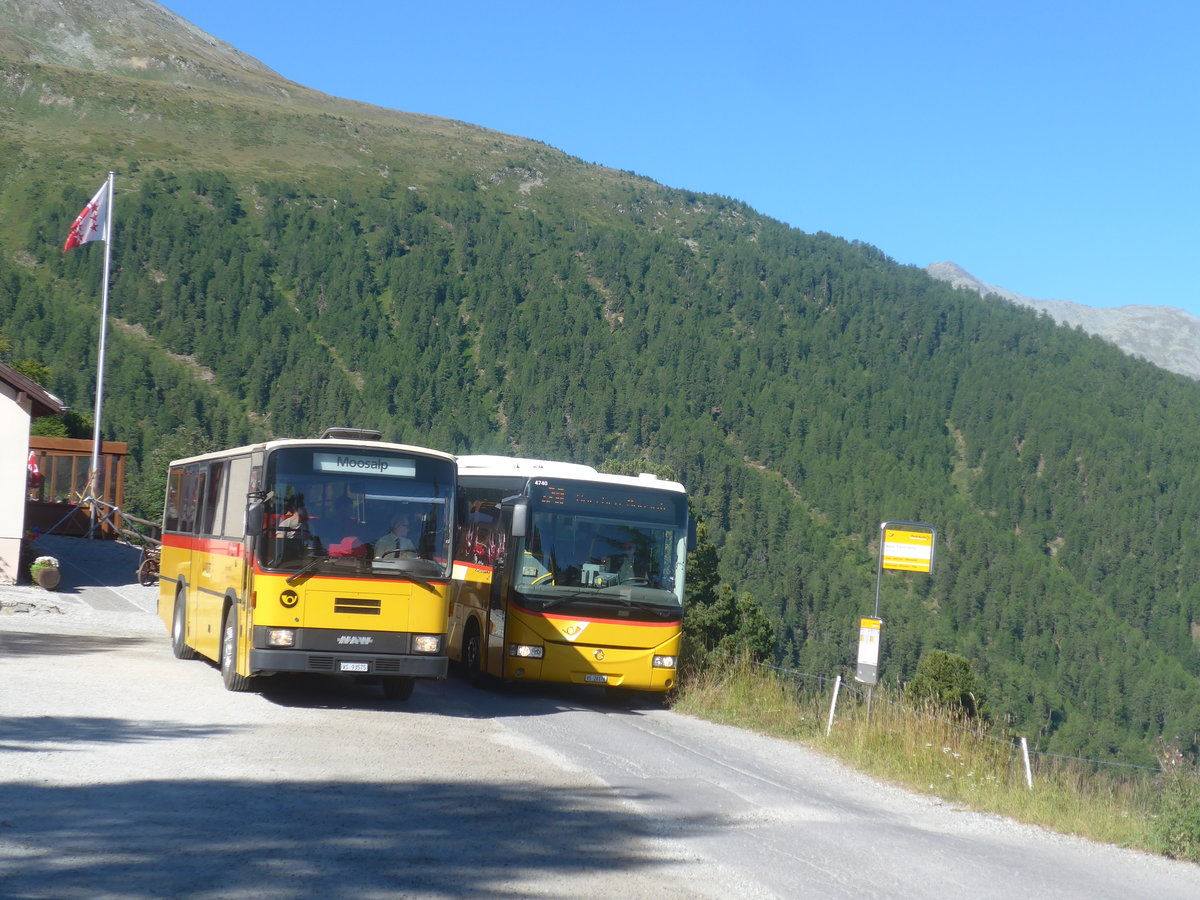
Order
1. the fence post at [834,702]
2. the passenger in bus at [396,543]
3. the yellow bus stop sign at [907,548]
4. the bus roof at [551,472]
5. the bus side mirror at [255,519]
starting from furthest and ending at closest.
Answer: the bus roof at [551,472], the fence post at [834,702], the yellow bus stop sign at [907,548], the passenger in bus at [396,543], the bus side mirror at [255,519]

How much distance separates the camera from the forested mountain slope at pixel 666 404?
134 metres

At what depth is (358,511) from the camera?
12547 mm

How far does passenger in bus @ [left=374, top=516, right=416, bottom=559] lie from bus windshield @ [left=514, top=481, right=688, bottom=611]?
279cm

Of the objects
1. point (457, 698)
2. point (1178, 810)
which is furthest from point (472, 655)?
point (1178, 810)

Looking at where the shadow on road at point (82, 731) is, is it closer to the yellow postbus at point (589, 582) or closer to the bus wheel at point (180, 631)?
the yellow postbus at point (589, 582)

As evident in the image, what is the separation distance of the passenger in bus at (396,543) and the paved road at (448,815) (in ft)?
5.44

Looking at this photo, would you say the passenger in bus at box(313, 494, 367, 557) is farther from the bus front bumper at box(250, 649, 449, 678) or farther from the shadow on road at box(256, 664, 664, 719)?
the shadow on road at box(256, 664, 664, 719)

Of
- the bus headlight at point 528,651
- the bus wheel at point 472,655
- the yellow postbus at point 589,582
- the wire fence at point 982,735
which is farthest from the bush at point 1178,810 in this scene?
the bus wheel at point 472,655

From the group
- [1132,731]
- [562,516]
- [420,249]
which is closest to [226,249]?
[420,249]

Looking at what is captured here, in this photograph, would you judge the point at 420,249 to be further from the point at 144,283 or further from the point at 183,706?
the point at 183,706

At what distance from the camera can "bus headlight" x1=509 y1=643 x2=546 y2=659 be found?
15078 mm

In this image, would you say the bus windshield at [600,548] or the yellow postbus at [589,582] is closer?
the yellow postbus at [589,582]

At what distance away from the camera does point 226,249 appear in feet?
549

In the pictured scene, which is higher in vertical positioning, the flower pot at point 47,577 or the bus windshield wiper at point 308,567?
the bus windshield wiper at point 308,567
